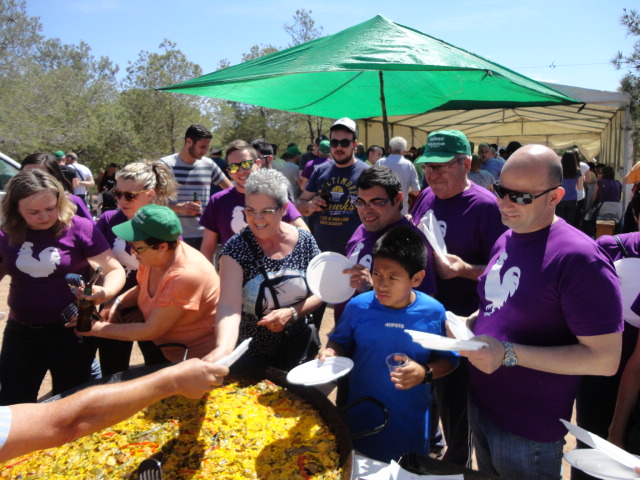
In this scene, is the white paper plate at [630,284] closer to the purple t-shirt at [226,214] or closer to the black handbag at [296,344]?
the black handbag at [296,344]

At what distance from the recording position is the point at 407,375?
6.30ft

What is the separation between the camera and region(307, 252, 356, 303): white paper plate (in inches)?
103

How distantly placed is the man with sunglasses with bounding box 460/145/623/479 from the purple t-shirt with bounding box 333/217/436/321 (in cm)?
51

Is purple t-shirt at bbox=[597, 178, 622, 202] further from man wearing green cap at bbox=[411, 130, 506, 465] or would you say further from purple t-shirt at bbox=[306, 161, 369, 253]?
man wearing green cap at bbox=[411, 130, 506, 465]

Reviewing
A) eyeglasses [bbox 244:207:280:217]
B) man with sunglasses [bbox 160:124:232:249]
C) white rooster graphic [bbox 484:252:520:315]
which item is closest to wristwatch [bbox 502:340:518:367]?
white rooster graphic [bbox 484:252:520:315]

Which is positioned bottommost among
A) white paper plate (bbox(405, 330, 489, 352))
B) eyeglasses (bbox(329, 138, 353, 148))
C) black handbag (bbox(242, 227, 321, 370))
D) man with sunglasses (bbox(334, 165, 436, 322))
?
black handbag (bbox(242, 227, 321, 370))

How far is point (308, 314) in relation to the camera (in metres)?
2.85

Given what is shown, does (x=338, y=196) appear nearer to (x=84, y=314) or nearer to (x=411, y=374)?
(x=84, y=314)

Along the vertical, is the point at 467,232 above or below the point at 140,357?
above

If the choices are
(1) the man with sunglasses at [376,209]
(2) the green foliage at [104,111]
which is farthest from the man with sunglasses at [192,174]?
(2) the green foliage at [104,111]

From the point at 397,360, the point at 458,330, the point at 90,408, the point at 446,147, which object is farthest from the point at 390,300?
the point at 90,408

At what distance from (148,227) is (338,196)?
2341 mm

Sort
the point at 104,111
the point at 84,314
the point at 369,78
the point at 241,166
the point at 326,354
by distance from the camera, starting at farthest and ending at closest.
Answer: the point at 104,111 → the point at 369,78 → the point at 241,166 → the point at 84,314 → the point at 326,354

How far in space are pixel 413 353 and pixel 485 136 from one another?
19641 mm
